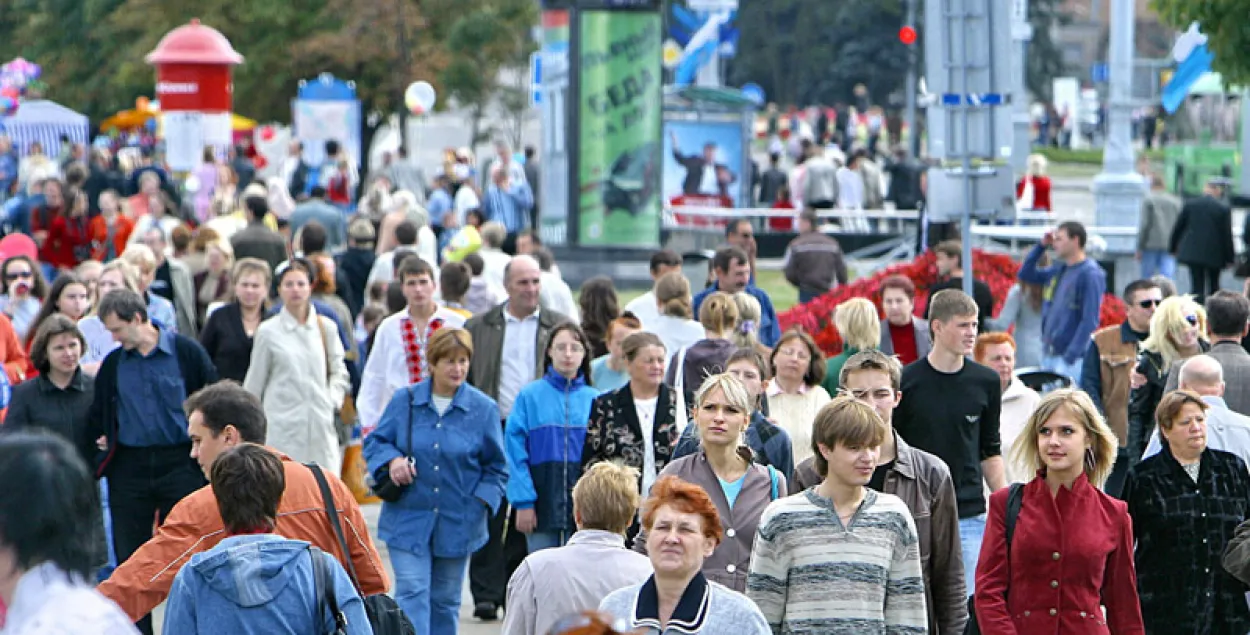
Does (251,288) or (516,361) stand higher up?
(251,288)

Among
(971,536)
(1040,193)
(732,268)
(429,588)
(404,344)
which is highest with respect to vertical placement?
(1040,193)

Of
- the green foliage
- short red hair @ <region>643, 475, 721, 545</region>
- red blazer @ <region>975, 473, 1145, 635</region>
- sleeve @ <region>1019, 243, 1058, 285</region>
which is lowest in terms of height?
red blazer @ <region>975, 473, 1145, 635</region>

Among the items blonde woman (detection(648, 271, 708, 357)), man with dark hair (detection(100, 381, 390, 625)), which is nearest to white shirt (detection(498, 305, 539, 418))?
blonde woman (detection(648, 271, 708, 357))

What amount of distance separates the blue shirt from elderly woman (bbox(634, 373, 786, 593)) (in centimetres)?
354

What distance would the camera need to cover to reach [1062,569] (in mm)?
6887

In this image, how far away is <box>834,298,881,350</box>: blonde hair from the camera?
33.3 ft

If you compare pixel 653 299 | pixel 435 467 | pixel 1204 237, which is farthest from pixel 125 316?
pixel 1204 237

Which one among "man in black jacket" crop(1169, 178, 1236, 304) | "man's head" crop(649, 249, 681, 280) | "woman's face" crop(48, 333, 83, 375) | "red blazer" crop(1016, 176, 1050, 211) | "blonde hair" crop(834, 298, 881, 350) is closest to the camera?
"blonde hair" crop(834, 298, 881, 350)

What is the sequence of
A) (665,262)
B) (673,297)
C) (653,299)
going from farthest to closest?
(665,262), (653,299), (673,297)

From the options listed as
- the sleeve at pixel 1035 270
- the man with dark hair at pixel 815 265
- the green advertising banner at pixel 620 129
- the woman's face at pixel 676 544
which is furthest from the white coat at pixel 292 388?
the green advertising banner at pixel 620 129

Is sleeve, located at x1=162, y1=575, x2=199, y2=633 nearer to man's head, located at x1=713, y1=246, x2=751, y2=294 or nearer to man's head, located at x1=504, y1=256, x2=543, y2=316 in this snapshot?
man's head, located at x1=504, y1=256, x2=543, y2=316

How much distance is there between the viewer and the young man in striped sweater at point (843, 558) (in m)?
6.28

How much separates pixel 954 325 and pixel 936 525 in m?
1.47

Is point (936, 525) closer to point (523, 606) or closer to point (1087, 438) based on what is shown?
point (1087, 438)
